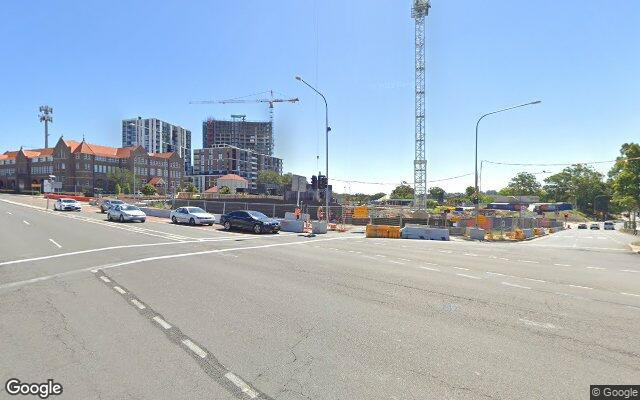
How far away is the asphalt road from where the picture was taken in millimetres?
4352

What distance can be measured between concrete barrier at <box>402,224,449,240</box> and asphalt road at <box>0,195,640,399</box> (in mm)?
16174

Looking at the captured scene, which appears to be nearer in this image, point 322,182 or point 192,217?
point 322,182

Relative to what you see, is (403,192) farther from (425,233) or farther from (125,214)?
(125,214)

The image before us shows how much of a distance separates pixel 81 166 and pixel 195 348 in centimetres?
13026

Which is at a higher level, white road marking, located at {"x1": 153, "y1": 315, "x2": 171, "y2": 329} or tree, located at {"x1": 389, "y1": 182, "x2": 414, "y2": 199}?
tree, located at {"x1": 389, "y1": 182, "x2": 414, "y2": 199}

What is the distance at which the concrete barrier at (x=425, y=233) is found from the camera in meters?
28.2

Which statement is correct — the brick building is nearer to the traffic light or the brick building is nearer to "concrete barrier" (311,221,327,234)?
"concrete barrier" (311,221,327,234)

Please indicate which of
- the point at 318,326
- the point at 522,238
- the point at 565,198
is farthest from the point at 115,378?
the point at 565,198

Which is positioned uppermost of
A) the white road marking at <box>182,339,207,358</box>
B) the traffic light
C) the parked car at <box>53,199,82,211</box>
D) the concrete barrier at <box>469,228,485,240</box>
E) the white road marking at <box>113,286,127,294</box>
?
the traffic light

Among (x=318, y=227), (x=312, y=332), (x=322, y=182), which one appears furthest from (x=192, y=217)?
(x=312, y=332)

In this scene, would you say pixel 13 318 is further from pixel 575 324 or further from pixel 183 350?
pixel 575 324

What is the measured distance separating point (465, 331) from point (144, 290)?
6519 mm

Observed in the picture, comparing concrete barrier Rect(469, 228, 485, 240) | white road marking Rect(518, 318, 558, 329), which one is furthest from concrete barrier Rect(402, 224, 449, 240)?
white road marking Rect(518, 318, 558, 329)

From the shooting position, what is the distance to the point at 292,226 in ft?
96.9
